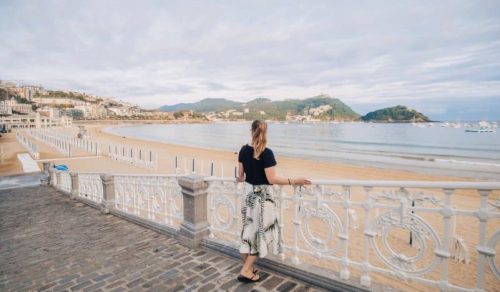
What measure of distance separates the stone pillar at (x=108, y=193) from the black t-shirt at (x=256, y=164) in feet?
16.9

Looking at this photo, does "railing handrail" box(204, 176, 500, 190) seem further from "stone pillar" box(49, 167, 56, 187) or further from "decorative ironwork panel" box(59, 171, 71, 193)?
"stone pillar" box(49, 167, 56, 187)

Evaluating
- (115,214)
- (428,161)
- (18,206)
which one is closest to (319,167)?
(428,161)

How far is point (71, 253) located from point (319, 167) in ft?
60.5

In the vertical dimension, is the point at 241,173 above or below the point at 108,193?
above

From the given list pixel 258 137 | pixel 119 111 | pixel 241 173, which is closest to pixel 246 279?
pixel 241 173

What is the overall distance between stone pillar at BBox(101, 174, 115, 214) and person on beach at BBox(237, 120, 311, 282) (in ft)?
16.2

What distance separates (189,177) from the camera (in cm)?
433

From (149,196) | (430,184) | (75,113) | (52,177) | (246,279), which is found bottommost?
(52,177)

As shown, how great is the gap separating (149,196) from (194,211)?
1.93m

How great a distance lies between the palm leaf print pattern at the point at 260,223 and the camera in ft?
10.4

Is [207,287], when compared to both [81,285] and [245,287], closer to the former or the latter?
[245,287]

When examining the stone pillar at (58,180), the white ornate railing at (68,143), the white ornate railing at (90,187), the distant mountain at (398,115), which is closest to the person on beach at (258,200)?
the white ornate railing at (90,187)

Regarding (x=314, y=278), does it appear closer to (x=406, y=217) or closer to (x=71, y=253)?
(x=406, y=217)

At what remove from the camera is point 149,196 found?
5.79m
